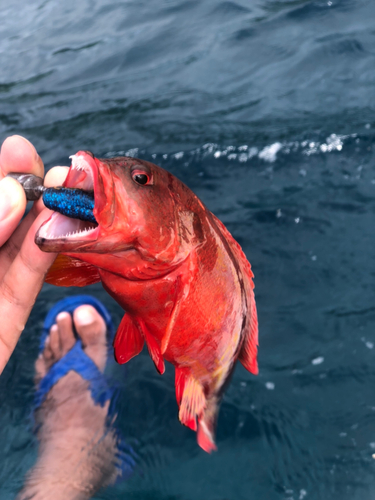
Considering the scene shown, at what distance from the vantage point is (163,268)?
1439 millimetres

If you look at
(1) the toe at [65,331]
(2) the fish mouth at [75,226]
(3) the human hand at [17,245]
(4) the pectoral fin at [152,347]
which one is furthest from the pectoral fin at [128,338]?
(1) the toe at [65,331]

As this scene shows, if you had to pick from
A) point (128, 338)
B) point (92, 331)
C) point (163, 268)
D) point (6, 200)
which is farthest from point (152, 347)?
point (92, 331)

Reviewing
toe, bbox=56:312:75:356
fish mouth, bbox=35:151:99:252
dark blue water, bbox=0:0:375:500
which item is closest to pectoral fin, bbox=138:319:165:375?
fish mouth, bbox=35:151:99:252

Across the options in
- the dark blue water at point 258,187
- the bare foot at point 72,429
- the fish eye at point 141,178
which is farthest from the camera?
the bare foot at point 72,429

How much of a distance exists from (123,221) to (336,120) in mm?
3057

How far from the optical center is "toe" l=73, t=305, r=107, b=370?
3441mm

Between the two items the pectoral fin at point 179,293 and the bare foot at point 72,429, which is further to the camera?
the bare foot at point 72,429

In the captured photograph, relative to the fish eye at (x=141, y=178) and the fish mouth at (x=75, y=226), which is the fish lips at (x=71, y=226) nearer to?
the fish mouth at (x=75, y=226)

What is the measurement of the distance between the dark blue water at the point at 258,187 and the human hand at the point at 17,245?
1.35m

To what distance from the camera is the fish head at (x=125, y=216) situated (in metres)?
1.24

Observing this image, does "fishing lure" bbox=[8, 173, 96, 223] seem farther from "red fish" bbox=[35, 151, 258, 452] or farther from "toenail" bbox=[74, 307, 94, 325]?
"toenail" bbox=[74, 307, 94, 325]

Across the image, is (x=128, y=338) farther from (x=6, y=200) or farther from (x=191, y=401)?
(x=6, y=200)

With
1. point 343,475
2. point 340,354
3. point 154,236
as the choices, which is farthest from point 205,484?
point 154,236

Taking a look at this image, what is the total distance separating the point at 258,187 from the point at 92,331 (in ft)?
6.16
